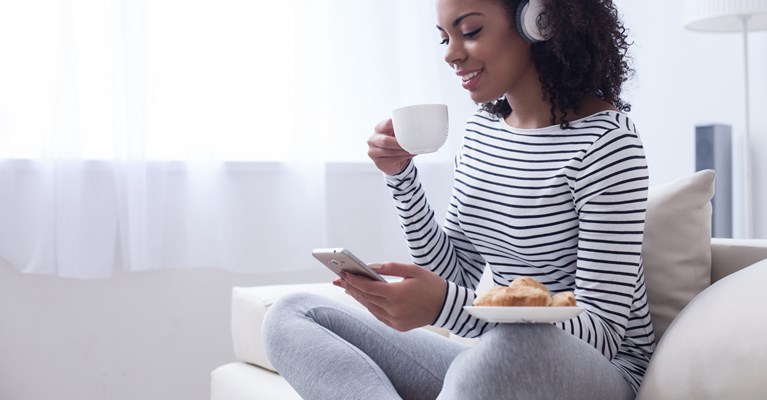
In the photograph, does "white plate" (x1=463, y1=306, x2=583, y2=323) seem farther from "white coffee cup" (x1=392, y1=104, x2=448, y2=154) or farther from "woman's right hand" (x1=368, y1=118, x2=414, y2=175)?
"woman's right hand" (x1=368, y1=118, x2=414, y2=175)

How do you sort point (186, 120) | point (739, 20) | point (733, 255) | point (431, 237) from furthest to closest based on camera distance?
point (739, 20)
point (186, 120)
point (431, 237)
point (733, 255)

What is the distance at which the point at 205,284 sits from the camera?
8.13ft

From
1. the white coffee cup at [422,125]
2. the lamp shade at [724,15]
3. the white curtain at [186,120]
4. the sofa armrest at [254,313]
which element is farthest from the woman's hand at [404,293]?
the lamp shade at [724,15]

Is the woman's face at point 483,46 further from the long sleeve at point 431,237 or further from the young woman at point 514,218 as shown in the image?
the long sleeve at point 431,237

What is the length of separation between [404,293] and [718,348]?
0.37m

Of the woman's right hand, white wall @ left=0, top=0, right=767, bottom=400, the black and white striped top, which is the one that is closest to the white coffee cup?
the woman's right hand

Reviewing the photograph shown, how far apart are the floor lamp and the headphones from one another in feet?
4.67

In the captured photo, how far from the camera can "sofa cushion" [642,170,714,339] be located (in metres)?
1.22

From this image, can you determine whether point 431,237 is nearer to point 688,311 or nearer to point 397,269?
point 397,269

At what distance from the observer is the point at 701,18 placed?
98.0 inches

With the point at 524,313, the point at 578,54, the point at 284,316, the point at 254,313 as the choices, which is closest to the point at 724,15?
the point at 578,54

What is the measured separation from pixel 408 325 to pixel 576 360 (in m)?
0.25

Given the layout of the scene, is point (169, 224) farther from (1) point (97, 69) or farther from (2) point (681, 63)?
(2) point (681, 63)

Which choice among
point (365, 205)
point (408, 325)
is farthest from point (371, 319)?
point (365, 205)
